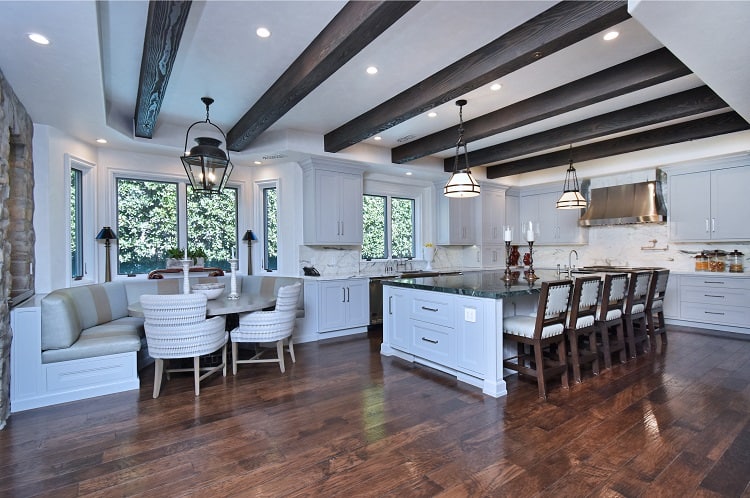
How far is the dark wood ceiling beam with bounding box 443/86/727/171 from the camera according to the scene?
3.74m

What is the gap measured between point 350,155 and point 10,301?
4.01 m

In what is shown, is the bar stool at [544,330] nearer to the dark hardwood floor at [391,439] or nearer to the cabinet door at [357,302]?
the dark hardwood floor at [391,439]

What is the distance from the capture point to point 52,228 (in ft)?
12.5

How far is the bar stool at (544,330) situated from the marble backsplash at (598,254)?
10.0 feet

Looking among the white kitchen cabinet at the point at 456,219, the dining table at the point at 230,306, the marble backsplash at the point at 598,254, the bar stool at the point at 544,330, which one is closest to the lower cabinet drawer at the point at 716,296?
the marble backsplash at the point at 598,254

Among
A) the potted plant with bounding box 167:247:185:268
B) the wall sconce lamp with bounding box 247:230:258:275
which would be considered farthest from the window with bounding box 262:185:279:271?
the potted plant with bounding box 167:247:185:268

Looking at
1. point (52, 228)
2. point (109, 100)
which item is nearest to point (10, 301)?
point (52, 228)

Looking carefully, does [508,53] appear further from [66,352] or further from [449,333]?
[66,352]

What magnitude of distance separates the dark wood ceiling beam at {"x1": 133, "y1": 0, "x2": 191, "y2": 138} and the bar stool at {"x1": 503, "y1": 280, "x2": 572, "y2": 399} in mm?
3144

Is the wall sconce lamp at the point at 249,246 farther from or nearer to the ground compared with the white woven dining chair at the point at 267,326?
farther from the ground

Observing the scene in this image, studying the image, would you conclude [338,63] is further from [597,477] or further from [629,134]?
[629,134]

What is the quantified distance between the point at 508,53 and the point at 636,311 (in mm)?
3367

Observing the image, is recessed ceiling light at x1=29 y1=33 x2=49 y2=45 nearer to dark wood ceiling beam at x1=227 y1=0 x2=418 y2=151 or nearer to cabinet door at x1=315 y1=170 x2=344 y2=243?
dark wood ceiling beam at x1=227 y1=0 x2=418 y2=151

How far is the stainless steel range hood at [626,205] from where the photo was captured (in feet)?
19.6
